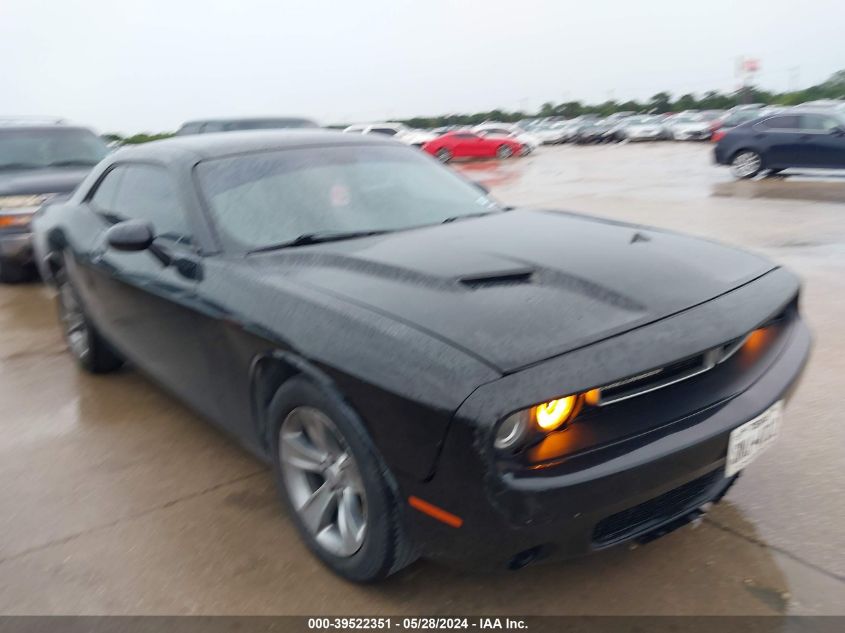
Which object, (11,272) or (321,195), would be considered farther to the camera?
(11,272)

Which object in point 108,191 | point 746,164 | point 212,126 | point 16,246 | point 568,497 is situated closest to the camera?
point 568,497

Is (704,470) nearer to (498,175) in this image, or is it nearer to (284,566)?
(284,566)

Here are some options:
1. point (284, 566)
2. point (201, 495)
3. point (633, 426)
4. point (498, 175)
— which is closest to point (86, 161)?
point (201, 495)

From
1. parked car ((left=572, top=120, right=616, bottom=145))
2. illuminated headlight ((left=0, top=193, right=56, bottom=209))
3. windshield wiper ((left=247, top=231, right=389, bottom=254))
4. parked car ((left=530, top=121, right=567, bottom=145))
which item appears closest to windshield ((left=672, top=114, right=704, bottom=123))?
parked car ((left=572, top=120, right=616, bottom=145))

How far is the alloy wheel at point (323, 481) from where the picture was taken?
236 cm

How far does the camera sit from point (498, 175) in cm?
2006

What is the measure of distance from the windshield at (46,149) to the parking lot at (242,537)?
4.19 metres

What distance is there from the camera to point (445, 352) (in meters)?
2.02

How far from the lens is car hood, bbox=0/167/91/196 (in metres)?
7.14

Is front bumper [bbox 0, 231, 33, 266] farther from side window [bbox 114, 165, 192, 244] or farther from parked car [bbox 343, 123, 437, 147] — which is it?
parked car [bbox 343, 123, 437, 147]

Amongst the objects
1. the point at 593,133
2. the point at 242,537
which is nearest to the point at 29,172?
the point at 242,537

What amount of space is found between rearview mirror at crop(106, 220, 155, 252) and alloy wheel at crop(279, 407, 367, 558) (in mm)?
1203

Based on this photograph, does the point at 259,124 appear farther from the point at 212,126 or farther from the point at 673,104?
the point at 673,104

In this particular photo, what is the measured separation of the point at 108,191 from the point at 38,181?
3.55 m
